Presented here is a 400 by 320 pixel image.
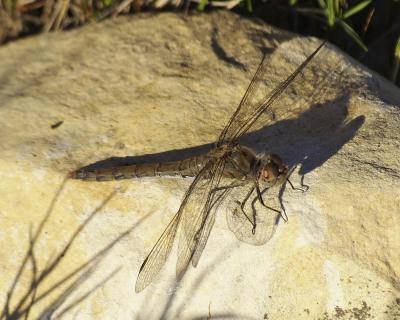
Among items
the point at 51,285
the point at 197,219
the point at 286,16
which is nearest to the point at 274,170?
the point at 197,219

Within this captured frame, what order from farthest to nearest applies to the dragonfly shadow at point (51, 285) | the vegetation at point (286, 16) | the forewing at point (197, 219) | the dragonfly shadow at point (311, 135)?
1. the vegetation at point (286, 16)
2. the dragonfly shadow at point (311, 135)
3. the dragonfly shadow at point (51, 285)
4. the forewing at point (197, 219)

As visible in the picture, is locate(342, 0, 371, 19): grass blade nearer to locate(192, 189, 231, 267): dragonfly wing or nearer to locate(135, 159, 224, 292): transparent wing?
locate(135, 159, 224, 292): transparent wing

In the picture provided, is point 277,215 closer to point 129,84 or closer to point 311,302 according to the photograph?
point 311,302

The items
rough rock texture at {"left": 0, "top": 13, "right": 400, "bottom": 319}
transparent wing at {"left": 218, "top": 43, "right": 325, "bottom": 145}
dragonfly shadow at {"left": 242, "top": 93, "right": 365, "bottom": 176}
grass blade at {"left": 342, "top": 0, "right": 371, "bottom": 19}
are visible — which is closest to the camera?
rough rock texture at {"left": 0, "top": 13, "right": 400, "bottom": 319}

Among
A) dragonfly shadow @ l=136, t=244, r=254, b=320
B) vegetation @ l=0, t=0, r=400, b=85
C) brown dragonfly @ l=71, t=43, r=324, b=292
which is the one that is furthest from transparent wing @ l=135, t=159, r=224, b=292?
vegetation @ l=0, t=0, r=400, b=85

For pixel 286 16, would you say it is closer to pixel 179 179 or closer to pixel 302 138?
pixel 302 138

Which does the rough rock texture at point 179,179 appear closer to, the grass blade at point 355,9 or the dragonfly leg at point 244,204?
the dragonfly leg at point 244,204

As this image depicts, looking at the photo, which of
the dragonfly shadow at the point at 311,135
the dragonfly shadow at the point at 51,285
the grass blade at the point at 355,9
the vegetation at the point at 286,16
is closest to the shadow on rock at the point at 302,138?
the dragonfly shadow at the point at 311,135
